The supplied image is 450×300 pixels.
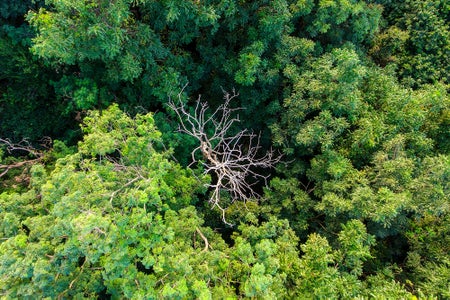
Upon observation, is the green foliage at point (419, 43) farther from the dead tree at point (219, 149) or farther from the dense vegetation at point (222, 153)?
the dead tree at point (219, 149)

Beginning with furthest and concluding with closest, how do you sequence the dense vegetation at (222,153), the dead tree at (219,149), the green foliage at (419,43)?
the green foliage at (419,43), the dead tree at (219,149), the dense vegetation at (222,153)

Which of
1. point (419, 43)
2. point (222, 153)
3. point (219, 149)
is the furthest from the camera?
point (419, 43)

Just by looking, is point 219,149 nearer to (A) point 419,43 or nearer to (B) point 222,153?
(B) point 222,153

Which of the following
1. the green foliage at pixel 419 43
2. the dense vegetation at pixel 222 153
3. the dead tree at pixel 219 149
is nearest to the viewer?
the dense vegetation at pixel 222 153

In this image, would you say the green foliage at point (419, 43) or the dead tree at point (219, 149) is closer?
the dead tree at point (219, 149)

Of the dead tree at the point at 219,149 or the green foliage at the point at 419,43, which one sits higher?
the green foliage at the point at 419,43

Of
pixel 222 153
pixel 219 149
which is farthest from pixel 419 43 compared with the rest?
pixel 222 153

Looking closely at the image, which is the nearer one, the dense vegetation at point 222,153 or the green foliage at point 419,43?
the dense vegetation at point 222,153

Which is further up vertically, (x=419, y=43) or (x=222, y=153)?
(x=419, y=43)

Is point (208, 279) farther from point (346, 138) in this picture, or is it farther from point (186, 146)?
point (346, 138)

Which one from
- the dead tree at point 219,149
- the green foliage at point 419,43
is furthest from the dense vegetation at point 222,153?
the dead tree at point 219,149
